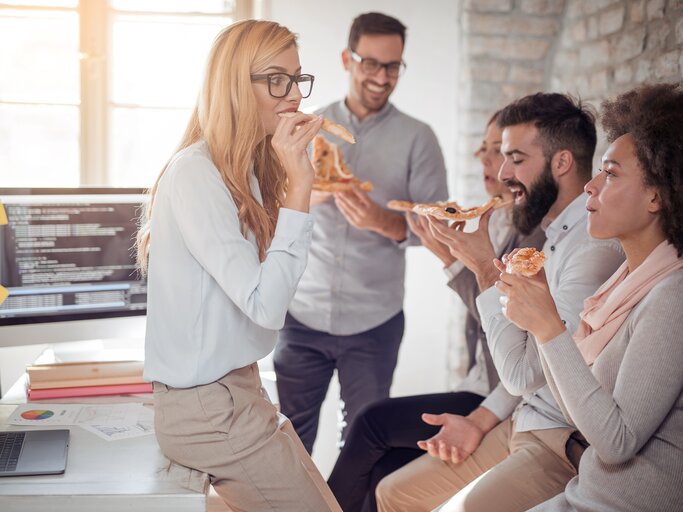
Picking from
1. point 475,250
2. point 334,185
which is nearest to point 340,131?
point 334,185

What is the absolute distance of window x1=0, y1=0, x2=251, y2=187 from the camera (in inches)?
150

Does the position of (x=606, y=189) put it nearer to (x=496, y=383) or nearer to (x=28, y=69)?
(x=496, y=383)

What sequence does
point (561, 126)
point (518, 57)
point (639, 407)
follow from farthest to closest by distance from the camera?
point (518, 57) < point (561, 126) < point (639, 407)

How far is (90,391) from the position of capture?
2195mm

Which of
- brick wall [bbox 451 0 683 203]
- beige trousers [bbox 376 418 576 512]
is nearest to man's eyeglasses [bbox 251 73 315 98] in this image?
beige trousers [bbox 376 418 576 512]

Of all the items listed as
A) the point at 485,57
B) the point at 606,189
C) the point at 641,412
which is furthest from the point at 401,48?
the point at 641,412

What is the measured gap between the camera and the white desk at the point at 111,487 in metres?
1.55

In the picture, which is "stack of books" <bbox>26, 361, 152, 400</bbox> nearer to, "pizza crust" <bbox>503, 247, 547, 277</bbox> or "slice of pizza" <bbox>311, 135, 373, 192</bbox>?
"slice of pizza" <bbox>311, 135, 373, 192</bbox>

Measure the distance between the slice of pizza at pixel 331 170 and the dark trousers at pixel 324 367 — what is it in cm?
57

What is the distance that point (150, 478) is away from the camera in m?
1.63

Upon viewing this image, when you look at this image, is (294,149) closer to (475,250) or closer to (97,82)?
(475,250)

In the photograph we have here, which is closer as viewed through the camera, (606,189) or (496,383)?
(606,189)

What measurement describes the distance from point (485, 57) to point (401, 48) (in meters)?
0.83

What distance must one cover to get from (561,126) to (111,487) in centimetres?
162
